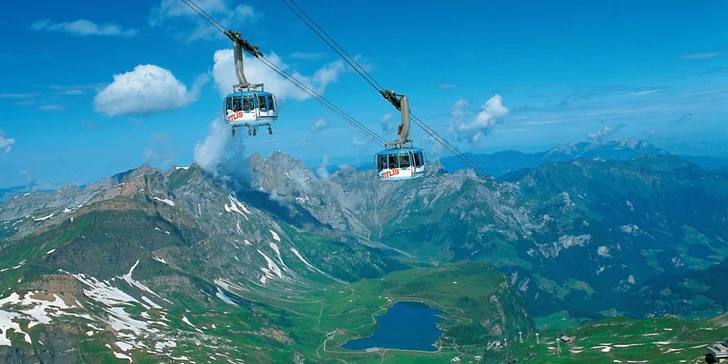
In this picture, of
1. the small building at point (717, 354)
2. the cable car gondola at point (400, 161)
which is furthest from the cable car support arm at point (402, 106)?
the small building at point (717, 354)

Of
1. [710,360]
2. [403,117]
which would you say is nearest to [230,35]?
[403,117]

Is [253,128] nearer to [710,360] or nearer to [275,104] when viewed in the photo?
[275,104]

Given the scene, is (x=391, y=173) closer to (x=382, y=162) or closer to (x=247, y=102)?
(x=382, y=162)

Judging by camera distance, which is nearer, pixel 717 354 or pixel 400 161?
pixel 717 354

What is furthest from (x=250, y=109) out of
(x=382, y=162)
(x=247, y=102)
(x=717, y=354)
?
(x=717, y=354)

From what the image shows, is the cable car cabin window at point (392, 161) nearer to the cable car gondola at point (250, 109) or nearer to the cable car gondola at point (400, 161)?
the cable car gondola at point (400, 161)

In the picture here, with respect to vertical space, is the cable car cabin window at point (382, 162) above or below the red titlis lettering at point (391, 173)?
above

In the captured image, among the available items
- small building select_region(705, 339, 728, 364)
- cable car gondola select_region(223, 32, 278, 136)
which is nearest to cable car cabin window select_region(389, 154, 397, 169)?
cable car gondola select_region(223, 32, 278, 136)

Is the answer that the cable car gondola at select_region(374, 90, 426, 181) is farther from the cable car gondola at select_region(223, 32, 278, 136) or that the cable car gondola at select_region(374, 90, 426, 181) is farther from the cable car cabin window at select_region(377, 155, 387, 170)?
the cable car gondola at select_region(223, 32, 278, 136)
